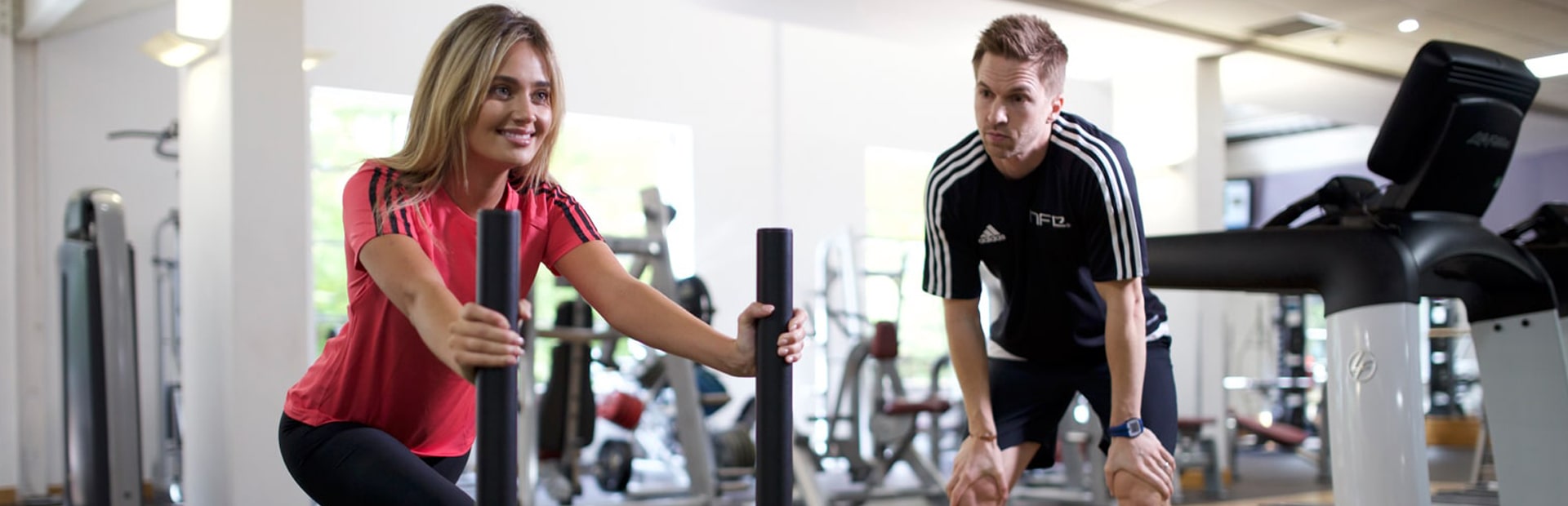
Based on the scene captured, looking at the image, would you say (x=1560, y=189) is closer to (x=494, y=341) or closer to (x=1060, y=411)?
(x=1060, y=411)

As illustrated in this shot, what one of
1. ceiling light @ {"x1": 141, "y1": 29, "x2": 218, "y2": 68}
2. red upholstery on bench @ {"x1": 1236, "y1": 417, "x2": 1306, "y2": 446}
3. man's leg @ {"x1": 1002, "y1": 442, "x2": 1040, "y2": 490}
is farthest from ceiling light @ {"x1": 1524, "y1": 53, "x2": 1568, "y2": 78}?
ceiling light @ {"x1": 141, "y1": 29, "x2": 218, "y2": 68}

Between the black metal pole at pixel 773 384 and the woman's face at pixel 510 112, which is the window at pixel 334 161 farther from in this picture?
the black metal pole at pixel 773 384

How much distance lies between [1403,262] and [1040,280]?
0.70 meters

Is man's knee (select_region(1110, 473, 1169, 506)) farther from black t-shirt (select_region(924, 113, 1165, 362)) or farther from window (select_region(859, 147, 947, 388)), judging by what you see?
window (select_region(859, 147, 947, 388))

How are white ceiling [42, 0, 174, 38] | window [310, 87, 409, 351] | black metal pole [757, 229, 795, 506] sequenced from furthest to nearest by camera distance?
window [310, 87, 409, 351] → white ceiling [42, 0, 174, 38] → black metal pole [757, 229, 795, 506]

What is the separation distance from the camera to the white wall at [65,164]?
6.63 meters

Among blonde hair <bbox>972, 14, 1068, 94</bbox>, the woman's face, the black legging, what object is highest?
blonde hair <bbox>972, 14, 1068, 94</bbox>

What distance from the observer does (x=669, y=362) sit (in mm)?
5648

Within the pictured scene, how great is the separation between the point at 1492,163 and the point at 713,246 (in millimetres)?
6426

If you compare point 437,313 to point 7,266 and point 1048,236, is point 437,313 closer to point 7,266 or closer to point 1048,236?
point 1048,236

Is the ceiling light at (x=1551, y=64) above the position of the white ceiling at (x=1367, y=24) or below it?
below

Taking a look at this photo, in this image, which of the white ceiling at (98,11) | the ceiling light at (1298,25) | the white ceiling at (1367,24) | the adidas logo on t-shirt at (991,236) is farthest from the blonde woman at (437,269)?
the ceiling light at (1298,25)

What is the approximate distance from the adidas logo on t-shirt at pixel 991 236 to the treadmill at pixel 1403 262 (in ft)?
2.03

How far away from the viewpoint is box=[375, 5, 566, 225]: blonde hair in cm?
148
